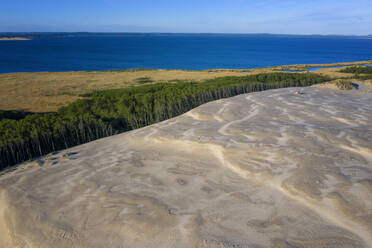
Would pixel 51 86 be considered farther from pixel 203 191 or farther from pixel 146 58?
pixel 146 58

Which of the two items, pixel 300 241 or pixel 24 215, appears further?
pixel 24 215

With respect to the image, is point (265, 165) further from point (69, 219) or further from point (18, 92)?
point (18, 92)

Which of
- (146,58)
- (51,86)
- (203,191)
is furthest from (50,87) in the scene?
(146,58)

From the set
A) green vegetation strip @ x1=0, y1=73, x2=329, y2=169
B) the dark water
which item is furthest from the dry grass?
the dark water

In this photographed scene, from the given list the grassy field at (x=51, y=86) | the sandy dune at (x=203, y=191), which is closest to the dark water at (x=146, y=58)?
the grassy field at (x=51, y=86)

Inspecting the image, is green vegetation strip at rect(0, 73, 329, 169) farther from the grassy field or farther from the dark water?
the dark water

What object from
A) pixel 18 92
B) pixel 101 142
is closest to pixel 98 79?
pixel 18 92

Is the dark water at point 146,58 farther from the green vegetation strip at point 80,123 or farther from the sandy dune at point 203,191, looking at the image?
the sandy dune at point 203,191

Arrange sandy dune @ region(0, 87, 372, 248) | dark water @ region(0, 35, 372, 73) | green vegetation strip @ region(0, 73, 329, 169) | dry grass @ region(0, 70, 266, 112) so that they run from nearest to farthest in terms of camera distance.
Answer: sandy dune @ region(0, 87, 372, 248) → green vegetation strip @ region(0, 73, 329, 169) → dry grass @ region(0, 70, 266, 112) → dark water @ region(0, 35, 372, 73)
